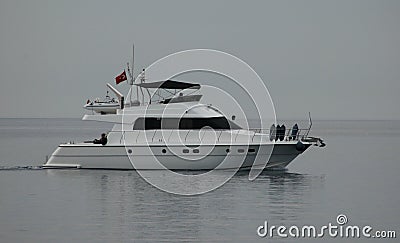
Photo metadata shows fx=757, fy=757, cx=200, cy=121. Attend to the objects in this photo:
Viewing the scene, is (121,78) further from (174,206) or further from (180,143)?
(174,206)

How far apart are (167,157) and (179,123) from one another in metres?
1.79

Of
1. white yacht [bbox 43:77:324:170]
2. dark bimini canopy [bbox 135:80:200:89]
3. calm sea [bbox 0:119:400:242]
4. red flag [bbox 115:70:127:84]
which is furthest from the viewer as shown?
red flag [bbox 115:70:127:84]

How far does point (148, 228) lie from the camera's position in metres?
24.9

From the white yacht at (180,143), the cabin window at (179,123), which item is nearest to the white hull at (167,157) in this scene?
the white yacht at (180,143)

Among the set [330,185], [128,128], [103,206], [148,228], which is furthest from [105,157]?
[148,228]

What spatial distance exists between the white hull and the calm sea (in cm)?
63

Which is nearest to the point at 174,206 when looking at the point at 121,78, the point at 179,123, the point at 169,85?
the point at 179,123

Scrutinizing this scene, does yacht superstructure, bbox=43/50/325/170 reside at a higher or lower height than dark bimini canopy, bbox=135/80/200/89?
lower

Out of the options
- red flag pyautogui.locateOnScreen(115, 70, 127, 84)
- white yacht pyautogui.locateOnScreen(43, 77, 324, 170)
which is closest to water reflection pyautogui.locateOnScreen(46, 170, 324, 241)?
white yacht pyautogui.locateOnScreen(43, 77, 324, 170)

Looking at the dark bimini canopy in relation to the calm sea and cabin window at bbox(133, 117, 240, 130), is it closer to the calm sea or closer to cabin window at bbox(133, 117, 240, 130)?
cabin window at bbox(133, 117, 240, 130)

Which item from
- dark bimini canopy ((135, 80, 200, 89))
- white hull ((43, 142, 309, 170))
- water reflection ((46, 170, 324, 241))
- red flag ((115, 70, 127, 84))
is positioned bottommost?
water reflection ((46, 170, 324, 241))

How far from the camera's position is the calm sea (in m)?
24.5

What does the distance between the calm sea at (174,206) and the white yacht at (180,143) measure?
85 centimetres

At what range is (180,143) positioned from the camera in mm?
36875
